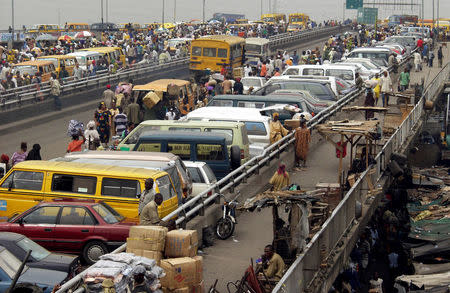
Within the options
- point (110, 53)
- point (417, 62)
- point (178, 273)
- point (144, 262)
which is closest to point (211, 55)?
point (110, 53)

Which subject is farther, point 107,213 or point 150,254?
point 107,213

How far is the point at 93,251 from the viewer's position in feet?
51.3

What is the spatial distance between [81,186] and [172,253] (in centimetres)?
375

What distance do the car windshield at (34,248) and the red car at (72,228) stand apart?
2.71 feet

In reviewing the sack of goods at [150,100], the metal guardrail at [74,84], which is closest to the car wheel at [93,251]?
the sack of goods at [150,100]

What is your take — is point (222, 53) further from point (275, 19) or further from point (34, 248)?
point (275, 19)

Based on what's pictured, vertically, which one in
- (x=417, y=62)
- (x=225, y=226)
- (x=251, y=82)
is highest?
(x=417, y=62)

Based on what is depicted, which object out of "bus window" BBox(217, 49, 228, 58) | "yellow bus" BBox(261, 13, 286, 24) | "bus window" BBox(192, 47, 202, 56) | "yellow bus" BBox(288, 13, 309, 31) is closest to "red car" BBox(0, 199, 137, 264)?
"bus window" BBox(217, 49, 228, 58)

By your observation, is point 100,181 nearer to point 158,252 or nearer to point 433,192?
point 158,252

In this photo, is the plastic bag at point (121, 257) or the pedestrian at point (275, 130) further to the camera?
the pedestrian at point (275, 130)

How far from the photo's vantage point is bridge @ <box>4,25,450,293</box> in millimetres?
14984

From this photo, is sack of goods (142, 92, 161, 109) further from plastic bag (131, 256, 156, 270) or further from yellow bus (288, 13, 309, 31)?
yellow bus (288, 13, 309, 31)

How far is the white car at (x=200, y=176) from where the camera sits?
63.0ft

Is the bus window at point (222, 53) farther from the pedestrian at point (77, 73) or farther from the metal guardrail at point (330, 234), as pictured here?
the metal guardrail at point (330, 234)
